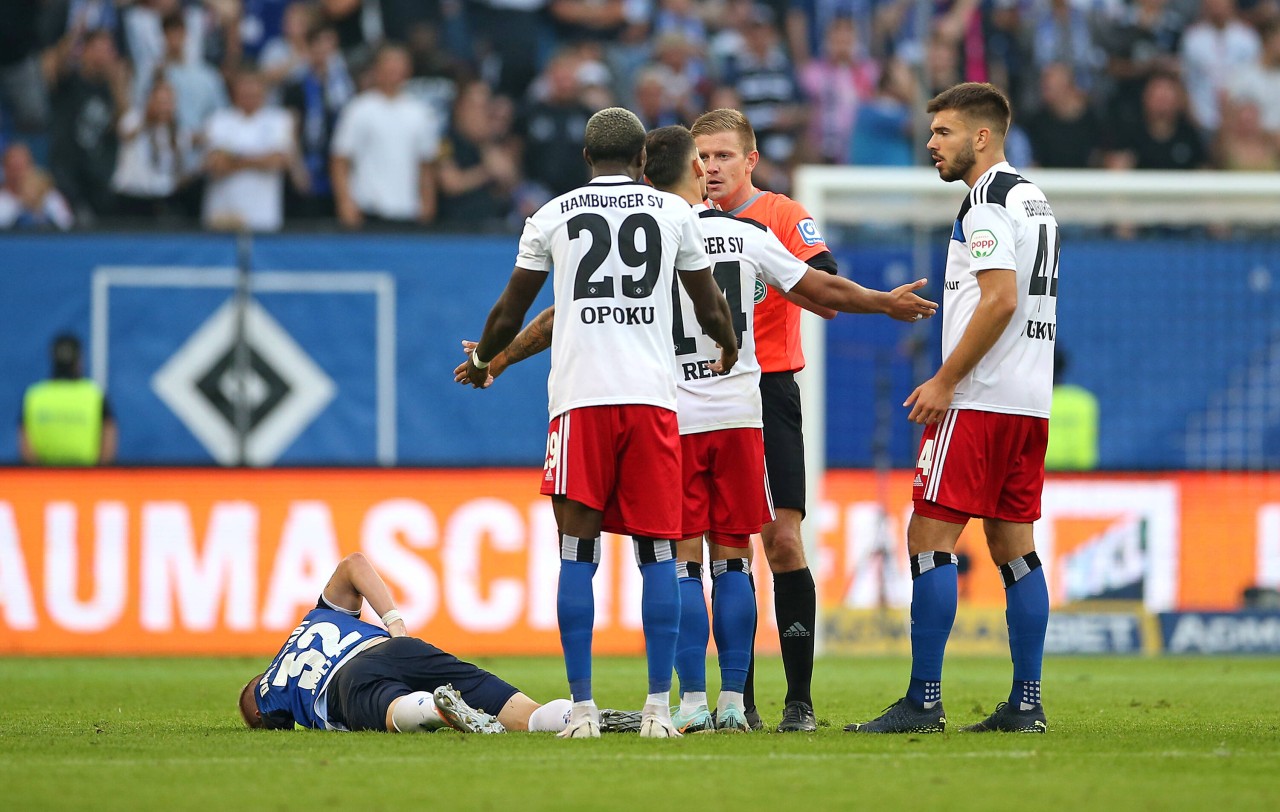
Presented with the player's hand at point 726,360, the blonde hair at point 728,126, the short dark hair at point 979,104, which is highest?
the short dark hair at point 979,104

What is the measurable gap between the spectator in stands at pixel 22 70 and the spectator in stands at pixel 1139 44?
11.1 m

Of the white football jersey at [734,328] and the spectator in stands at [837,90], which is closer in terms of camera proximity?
the white football jersey at [734,328]

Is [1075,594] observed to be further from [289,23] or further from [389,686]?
[289,23]

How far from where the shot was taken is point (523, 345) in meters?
7.63

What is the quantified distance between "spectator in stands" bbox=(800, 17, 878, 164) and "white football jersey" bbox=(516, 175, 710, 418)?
454 inches

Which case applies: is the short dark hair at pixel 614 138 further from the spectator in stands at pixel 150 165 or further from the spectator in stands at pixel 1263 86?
the spectator in stands at pixel 1263 86

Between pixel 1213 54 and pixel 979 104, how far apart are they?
1299 cm

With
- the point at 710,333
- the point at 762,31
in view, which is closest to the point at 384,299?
the point at 762,31

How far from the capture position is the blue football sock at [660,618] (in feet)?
22.5

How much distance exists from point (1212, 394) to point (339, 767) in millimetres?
12045

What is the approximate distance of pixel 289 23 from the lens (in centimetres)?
1806

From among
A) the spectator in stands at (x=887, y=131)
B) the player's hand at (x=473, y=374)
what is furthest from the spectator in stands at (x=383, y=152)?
the player's hand at (x=473, y=374)

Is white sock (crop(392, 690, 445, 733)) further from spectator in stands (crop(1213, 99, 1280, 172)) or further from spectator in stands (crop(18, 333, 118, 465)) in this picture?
spectator in stands (crop(1213, 99, 1280, 172))

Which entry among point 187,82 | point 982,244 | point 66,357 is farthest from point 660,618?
point 187,82
